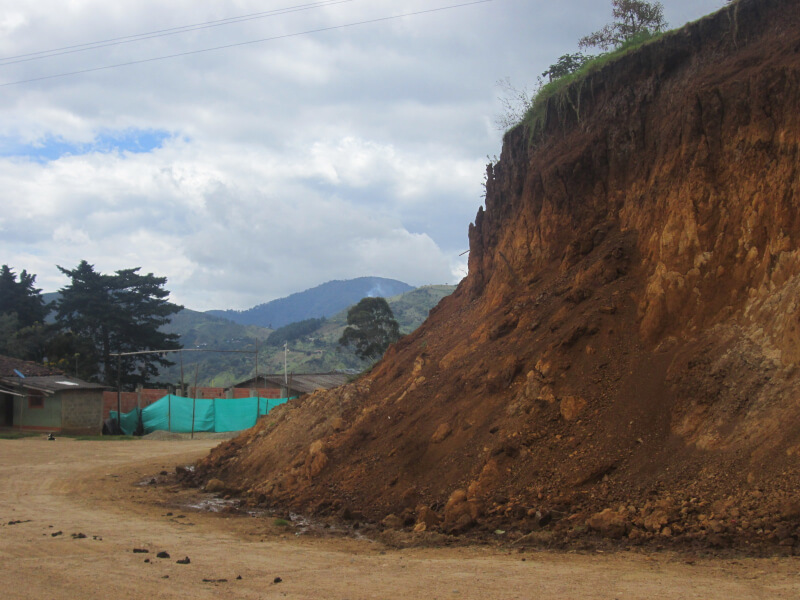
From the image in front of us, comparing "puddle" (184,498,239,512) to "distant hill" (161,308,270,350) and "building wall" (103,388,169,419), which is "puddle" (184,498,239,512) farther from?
"distant hill" (161,308,270,350)

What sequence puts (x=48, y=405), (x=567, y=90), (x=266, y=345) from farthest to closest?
(x=266, y=345), (x=48, y=405), (x=567, y=90)

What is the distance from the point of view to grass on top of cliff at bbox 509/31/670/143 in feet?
46.5

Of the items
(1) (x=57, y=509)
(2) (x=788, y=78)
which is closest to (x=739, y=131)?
(2) (x=788, y=78)

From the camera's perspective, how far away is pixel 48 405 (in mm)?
29547

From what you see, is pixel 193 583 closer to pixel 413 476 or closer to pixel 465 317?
pixel 413 476

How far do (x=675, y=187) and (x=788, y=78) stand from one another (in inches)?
90.0

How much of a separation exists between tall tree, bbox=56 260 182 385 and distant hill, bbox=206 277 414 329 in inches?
4683

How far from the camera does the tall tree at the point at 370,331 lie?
4400cm

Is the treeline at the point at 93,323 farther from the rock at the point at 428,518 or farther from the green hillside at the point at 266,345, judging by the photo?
the rock at the point at 428,518

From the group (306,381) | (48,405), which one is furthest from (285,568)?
(306,381)

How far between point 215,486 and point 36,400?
1917cm

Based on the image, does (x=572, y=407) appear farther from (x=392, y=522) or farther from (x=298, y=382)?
(x=298, y=382)

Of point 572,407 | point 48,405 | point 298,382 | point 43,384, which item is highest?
point 298,382

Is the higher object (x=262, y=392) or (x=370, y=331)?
(x=370, y=331)
